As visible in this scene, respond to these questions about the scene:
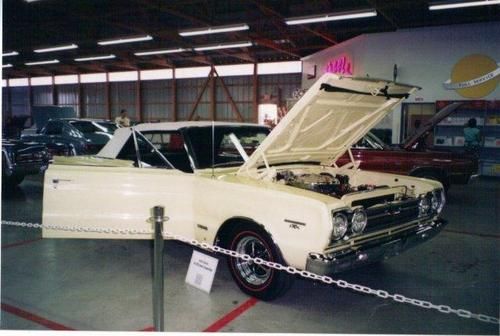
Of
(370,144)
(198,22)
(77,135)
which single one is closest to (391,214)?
(370,144)

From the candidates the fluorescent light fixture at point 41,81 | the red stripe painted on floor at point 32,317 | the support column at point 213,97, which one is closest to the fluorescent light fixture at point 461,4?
the red stripe painted on floor at point 32,317

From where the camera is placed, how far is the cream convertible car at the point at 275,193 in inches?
114

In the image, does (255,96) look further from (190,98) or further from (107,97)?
(107,97)

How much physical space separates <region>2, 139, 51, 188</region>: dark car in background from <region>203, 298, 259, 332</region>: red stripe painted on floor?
242 inches

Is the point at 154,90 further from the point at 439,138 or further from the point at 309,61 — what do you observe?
the point at 439,138

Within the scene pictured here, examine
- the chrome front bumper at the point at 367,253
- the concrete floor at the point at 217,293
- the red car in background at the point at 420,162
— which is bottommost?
the concrete floor at the point at 217,293

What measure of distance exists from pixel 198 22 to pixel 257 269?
39.2ft

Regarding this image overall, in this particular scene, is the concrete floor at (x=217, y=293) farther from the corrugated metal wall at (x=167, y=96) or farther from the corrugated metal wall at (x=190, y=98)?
the corrugated metal wall at (x=190, y=98)

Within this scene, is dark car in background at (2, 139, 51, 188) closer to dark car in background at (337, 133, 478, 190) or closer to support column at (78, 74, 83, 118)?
dark car in background at (337, 133, 478, 190)

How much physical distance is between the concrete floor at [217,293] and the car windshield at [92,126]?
5.75m

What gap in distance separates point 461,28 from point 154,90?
1844 cm

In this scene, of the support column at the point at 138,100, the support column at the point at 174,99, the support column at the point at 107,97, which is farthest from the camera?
the support column at the point at 107,97

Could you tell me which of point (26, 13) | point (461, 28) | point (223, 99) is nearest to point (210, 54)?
point (223, 99)

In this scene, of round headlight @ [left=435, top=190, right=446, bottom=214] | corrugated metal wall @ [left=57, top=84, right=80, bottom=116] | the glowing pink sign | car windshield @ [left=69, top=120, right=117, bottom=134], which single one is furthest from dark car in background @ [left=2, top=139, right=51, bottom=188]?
corrugated metal wall @ [left=57, top=84, right=80, bottom=116]
